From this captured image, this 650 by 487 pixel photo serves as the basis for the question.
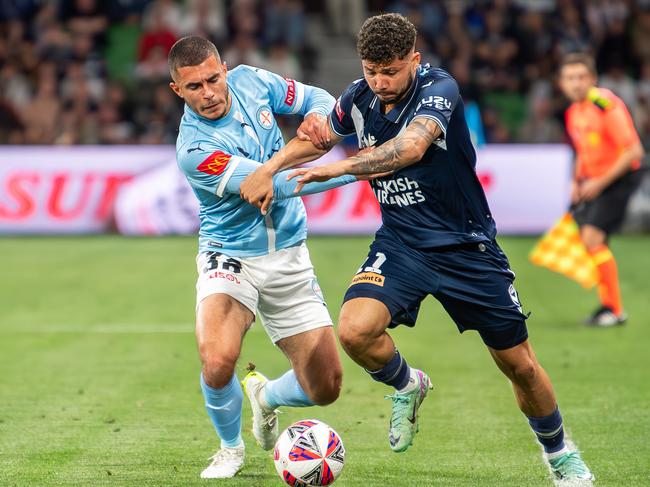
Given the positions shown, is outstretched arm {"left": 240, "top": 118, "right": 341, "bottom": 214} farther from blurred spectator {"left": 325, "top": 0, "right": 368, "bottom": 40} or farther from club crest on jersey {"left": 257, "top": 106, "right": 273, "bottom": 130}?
blurred spectator {"left": 325, "top": 0, "right": 368, "bottom": 40}

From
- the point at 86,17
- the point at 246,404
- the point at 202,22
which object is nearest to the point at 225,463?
the point at 246,404

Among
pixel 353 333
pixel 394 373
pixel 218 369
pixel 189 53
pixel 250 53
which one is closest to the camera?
pixel 353 333

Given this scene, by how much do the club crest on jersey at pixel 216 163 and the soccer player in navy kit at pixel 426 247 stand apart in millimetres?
375

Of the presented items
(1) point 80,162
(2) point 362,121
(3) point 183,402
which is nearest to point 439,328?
(3) point 183,402

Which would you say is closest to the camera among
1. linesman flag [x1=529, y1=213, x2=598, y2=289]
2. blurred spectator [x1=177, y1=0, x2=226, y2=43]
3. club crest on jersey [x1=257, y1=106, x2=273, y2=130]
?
club crest on jersey [x1=257, y1=106, x2=273, y2=130]

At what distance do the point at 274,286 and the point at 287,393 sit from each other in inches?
22.5

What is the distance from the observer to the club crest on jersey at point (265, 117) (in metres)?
6.21

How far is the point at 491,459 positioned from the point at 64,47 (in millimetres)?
15716

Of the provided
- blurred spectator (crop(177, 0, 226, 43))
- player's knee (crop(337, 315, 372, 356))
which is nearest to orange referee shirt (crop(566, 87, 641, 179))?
player's knee (crop(337, 315, 372, 356))

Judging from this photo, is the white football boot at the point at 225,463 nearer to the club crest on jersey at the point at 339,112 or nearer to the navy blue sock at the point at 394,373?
the navy blue sock at the point at 394,373

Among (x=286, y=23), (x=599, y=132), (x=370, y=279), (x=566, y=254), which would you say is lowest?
(x=286, y=23)

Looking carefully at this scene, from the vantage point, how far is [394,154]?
519cm

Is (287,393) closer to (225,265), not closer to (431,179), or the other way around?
(225,265)

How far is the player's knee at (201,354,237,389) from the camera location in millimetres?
5590
